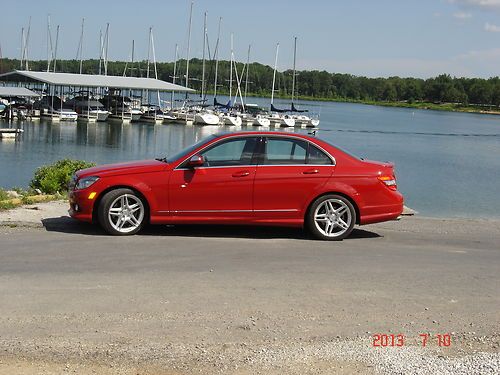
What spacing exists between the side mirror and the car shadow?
37.4 inches

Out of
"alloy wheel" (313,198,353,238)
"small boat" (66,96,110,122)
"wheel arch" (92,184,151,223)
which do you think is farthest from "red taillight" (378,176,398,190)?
"small boat" (66,96,110,122)

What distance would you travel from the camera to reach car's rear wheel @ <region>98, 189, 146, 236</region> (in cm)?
1004

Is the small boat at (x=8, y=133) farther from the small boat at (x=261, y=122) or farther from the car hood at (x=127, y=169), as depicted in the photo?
the car hood at (x=127, y=169)

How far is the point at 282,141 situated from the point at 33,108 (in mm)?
80015

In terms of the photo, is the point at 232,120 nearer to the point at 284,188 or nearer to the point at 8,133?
the point at 8,133

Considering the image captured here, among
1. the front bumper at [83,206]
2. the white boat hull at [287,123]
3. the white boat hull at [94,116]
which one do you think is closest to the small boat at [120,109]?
the white boat hull at [94,116]

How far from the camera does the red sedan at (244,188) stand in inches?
398

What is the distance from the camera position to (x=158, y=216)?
10.1 metres

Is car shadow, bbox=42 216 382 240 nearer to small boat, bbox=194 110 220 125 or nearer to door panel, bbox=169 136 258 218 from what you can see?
door panel, bbox=169 136 258 218

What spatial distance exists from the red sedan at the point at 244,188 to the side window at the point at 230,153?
0.5 inches

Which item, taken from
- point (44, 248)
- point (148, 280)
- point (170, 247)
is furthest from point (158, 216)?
point (148, 280)

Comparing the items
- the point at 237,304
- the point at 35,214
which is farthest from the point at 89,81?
the point at 237,304

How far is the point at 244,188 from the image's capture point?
10.2m

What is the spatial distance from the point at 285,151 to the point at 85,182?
2722mm
